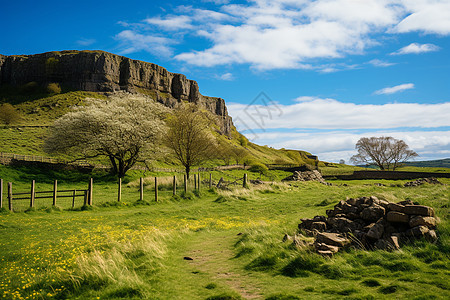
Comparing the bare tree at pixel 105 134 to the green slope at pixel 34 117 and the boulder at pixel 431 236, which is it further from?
the boulder at pixel 431 236

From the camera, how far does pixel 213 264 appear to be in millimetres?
9117

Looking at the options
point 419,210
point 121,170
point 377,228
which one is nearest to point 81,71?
point 121,170

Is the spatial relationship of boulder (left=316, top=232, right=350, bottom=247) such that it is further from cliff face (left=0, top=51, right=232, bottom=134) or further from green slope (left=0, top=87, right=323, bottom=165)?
cliff face (left=0, top=51, right=232, bottom=134)

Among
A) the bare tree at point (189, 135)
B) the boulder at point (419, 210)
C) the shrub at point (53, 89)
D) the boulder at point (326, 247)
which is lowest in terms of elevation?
the boulder at point (326, 247)

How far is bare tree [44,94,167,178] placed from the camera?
40078mm

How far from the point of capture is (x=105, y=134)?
131 ft

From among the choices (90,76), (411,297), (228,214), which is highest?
(90,76)

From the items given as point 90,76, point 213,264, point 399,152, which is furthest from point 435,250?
point 90,76

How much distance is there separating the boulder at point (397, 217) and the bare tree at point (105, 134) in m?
37.3

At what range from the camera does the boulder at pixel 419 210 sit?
8750 mm

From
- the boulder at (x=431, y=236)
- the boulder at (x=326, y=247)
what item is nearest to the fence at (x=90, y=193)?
the boulder at (x=326, y=247)

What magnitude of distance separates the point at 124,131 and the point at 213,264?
117 feet

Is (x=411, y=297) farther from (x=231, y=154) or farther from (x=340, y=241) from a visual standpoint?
(x=231, y=154)

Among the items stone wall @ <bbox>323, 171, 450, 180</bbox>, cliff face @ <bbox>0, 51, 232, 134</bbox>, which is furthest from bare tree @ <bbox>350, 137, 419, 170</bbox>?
cliff face @ <bbox>0, 51, 232, 134</bbox>
